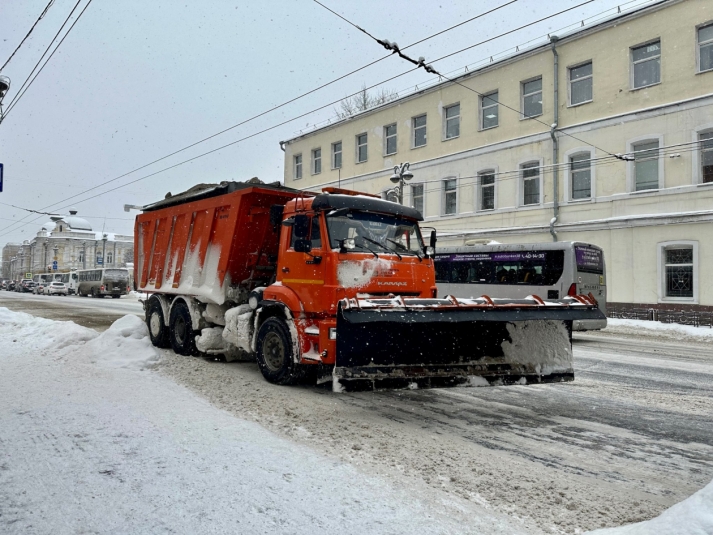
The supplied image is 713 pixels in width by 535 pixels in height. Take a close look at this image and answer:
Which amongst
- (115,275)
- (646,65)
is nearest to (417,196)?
(646,65)

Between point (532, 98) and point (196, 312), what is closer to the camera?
point (196, 312)

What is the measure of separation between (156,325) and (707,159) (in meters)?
18.6

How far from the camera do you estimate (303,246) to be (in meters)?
6.76

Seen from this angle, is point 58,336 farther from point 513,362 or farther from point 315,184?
point 315,184

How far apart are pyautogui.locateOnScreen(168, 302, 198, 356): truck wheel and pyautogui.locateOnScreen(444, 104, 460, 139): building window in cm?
2068

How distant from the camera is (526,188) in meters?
24.2

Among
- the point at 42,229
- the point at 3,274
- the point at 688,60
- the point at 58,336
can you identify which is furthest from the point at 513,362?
the point at 3,274

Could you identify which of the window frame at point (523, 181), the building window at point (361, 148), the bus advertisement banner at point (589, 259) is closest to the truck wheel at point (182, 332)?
the bus advertisement banner at point (589, 259)

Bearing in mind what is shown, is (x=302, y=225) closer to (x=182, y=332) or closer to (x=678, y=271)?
(x=182, y=332)

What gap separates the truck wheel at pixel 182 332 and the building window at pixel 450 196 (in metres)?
19.6

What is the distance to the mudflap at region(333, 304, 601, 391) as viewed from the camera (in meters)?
5.41

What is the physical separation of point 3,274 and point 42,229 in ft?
131

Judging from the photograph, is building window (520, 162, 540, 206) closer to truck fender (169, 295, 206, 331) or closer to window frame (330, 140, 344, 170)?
window frame (330, 140, 344, 170)

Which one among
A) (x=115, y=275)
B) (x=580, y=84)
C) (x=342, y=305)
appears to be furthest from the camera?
(x=115, y=275)
